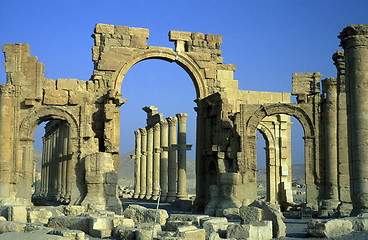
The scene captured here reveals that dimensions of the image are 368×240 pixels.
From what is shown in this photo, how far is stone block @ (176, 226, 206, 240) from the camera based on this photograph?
10759 millimetres

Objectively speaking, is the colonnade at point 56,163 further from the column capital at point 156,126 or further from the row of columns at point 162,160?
the column capital at point 156,126

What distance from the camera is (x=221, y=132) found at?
2352 centimetres

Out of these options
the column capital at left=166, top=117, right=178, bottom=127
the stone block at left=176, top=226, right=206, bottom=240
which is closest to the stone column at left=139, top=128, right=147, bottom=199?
the column capital at left=166, top=117, right=178, bottom=127

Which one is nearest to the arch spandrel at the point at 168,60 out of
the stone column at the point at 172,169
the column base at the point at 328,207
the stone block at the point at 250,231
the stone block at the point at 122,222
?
the column base at the point at 328,207

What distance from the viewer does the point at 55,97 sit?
2336 centimetres

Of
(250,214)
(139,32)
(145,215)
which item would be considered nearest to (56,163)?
(139,32)

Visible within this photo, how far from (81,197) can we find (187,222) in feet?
27.1

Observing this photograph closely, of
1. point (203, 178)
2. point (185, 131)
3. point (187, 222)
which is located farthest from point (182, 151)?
point (187, 222)

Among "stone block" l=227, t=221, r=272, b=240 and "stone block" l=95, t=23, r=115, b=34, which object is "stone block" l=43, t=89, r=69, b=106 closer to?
"stone block" l=95, t=23, r=115, b=34

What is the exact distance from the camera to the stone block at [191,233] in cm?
1076

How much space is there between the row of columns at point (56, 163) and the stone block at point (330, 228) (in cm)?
1489

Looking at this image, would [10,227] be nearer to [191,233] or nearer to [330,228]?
[191,233]

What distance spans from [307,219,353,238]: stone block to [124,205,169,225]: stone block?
3.63m

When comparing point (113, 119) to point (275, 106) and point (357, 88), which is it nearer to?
point (275, 106)
